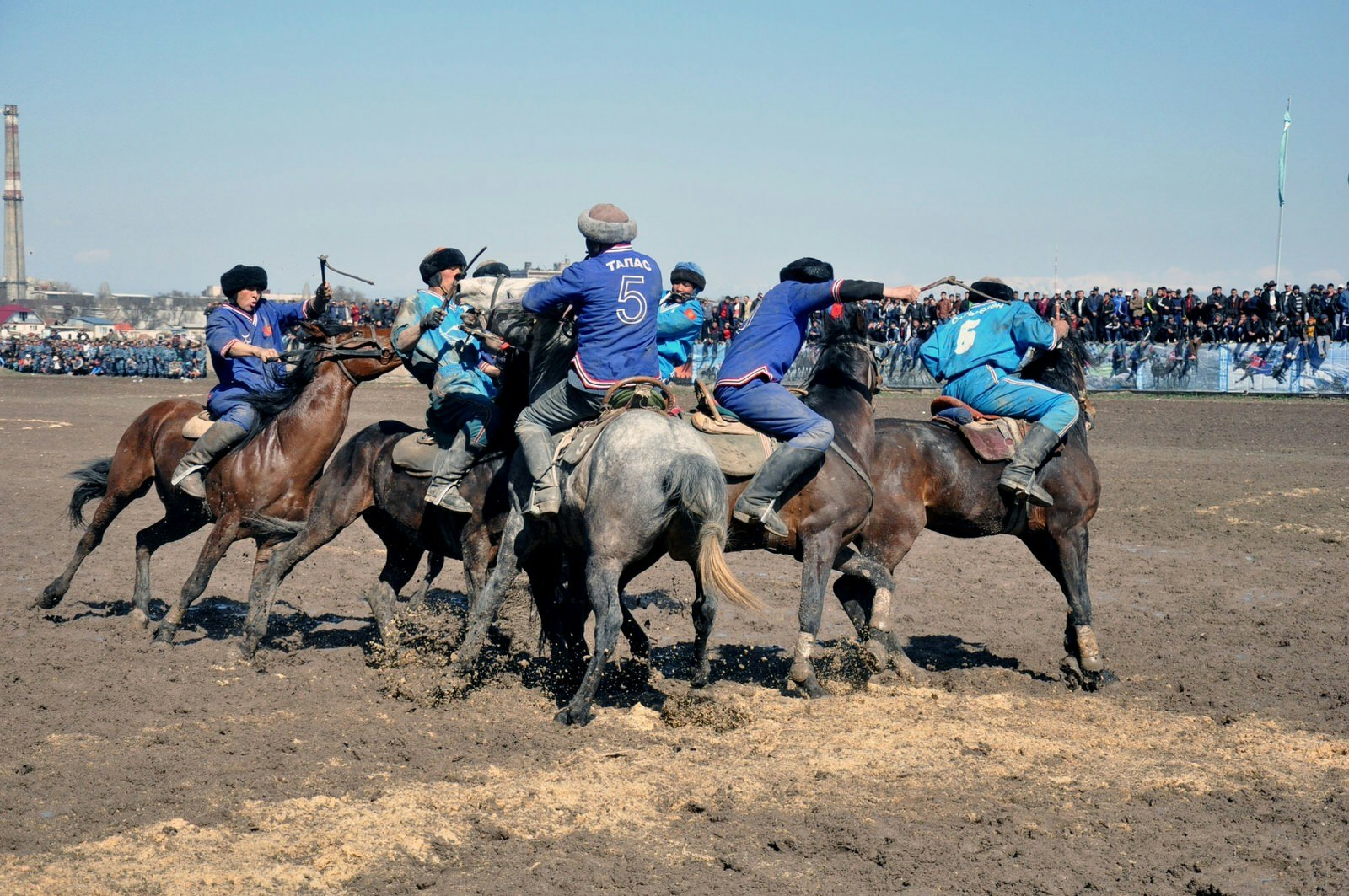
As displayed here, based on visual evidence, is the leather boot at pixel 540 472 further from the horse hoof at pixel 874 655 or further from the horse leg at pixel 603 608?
the horse hoof at pixel 874 655

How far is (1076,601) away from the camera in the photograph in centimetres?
734

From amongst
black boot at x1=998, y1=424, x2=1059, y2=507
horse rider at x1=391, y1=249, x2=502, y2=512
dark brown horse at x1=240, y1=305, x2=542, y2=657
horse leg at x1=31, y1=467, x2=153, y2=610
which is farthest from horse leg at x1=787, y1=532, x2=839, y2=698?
horse leg at x1=31, y1=467, x2=153, y2=610

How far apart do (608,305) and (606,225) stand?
0.42 metres

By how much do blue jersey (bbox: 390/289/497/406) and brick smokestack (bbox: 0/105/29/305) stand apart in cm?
9641

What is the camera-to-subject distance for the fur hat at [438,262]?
25.3 ft

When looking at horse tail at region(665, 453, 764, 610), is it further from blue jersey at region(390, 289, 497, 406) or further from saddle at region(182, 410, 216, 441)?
saddle at region(182, 410, 216, 441)

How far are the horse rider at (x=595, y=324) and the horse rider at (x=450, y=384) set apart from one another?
830 mm

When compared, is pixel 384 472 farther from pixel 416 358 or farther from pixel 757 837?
pixel 757 837

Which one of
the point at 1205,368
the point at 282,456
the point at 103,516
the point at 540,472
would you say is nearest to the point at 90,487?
the point at 103,516

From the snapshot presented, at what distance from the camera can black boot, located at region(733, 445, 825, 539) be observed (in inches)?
258

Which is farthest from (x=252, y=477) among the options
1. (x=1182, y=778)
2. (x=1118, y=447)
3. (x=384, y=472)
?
(x=1118, y=447)

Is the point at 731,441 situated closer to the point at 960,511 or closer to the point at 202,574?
the point at 960,511

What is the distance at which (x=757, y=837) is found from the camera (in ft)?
15.2

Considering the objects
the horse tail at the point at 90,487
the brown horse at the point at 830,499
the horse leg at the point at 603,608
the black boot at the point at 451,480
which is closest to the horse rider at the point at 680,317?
the brown horse at the point at 830,499
